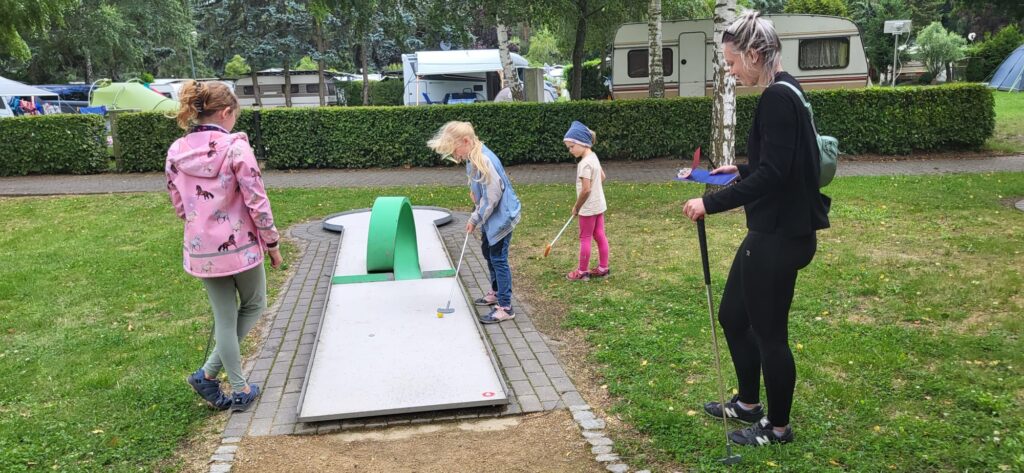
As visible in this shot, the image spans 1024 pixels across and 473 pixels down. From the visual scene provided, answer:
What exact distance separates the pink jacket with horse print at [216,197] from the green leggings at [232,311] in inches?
5.3

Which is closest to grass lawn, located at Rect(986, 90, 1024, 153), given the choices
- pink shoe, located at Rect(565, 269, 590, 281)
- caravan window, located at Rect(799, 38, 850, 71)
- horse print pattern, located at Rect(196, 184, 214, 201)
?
caravan window, located at Rect(799, 38, 850, 71)

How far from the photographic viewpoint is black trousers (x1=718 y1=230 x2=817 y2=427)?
3.31 meters

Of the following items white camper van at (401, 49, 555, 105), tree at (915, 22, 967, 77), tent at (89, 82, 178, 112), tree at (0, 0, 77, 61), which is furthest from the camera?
tree at (915, 22, 967, 77)

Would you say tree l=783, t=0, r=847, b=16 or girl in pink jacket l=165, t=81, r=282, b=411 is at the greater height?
tree l=783, t=0, r=847, b=16

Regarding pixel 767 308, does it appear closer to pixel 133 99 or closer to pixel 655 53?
pixel 655 53

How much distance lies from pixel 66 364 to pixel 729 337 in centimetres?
419

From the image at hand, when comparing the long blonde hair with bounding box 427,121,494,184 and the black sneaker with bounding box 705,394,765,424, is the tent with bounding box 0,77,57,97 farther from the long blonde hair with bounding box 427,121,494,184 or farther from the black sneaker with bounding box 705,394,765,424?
the black sneaker with bounding box 705,394,765,424

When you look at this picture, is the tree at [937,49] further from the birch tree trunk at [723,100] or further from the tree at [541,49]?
the birch tree trunk at [723,100]

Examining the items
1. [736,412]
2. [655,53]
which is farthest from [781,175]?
[655,53]

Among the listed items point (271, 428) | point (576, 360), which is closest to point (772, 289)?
point (576, 360)

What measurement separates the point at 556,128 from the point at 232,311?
11.9m

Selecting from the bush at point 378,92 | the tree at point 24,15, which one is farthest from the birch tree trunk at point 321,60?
the tree at point 24,15

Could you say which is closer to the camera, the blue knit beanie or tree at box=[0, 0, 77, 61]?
the blue knit beanie

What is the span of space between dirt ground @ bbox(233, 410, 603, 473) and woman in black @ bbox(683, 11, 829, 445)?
1.00 m
